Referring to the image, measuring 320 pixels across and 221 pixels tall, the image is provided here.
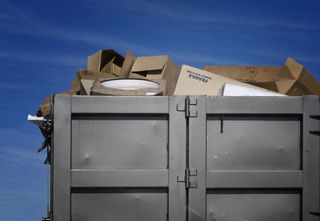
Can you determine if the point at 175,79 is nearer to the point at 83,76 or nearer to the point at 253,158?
the point at 83,76

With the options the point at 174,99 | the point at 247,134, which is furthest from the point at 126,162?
the point at 247,134

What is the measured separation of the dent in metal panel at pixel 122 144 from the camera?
443cm

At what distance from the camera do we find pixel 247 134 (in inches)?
177

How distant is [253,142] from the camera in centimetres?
450

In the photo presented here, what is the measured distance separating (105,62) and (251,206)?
208cm

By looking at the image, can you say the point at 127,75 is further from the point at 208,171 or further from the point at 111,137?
the point at 208,171

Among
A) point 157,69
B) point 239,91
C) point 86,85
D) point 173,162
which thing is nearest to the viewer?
point 173,162

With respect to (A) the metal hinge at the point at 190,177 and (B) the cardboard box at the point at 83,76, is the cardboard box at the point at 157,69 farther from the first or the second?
(A) the metal hinge at the point at 190,177

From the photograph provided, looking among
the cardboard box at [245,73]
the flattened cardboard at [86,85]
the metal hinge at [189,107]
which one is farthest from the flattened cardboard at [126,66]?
the metal hinge at [189,107]

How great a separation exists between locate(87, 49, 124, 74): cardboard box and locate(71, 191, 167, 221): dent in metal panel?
1412 millimetres

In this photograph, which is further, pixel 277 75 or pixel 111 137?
pixel 277 75

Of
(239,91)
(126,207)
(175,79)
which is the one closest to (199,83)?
(175,79)

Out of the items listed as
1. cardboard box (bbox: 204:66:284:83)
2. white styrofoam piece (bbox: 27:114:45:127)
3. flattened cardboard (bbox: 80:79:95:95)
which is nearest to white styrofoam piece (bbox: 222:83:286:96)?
cardboard box (bbox: 204:66:284:83)

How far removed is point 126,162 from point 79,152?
0.39m
